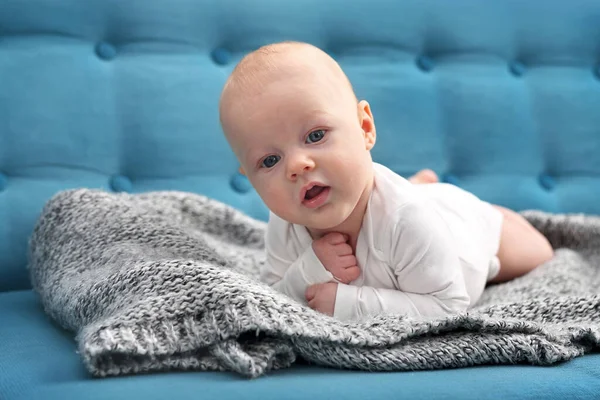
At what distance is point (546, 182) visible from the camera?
6.69 ft

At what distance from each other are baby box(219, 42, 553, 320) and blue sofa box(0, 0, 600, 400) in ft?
1.68

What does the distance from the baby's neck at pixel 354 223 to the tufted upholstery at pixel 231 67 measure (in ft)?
1.82

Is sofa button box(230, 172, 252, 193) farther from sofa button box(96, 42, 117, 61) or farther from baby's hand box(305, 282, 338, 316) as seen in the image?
baby's hand box(305, 282, 338, 316)

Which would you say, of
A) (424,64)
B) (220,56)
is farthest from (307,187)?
(424,64)

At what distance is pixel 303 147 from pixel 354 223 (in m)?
0.20

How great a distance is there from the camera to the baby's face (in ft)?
3.97

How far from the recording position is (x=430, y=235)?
1.28 m

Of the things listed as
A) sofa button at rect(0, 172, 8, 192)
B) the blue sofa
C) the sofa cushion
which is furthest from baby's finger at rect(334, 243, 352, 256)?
sofa button at rect(0, 172, 8, 192)

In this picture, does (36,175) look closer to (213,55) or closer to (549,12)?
(213,55)

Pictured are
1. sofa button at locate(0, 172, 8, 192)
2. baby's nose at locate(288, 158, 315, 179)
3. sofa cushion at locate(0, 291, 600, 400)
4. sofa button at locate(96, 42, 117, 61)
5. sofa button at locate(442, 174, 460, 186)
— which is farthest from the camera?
sofa button at locate(442, 174, 460, 186)

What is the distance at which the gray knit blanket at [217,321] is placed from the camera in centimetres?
105

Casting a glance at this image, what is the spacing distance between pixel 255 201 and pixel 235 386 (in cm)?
96

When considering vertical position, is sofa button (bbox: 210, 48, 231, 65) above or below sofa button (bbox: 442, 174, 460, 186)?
above

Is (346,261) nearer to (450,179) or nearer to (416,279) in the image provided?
Result: (416,279)
